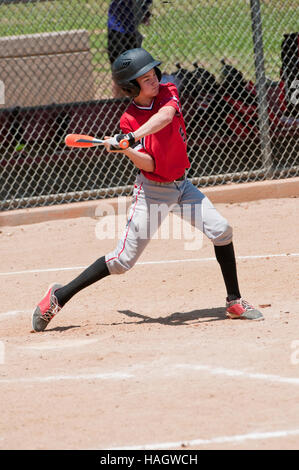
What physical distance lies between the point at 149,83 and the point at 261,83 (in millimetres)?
4349

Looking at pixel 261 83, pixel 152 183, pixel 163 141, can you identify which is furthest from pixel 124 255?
pixel 261 83

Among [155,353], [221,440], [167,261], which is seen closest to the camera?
[221,440]

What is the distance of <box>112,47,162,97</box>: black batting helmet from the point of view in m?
4.87

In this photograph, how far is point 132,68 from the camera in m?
4.88

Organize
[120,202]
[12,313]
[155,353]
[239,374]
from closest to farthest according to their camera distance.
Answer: [239,374]
[155,353]
[12,313]
[120,202]

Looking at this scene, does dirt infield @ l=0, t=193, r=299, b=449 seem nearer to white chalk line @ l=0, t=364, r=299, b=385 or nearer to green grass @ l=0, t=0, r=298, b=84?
white chalk line @ l=0, t=364, r=299, b=385

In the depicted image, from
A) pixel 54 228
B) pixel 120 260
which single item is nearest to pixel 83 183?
pixel 54 228

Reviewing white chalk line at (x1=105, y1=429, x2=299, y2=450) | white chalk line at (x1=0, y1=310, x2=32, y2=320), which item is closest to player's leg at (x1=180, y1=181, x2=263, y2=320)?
white chalk line at (x1=0, y1=310, x2=32, y2=320)

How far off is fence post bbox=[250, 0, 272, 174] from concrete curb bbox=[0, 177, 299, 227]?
359 millimetres

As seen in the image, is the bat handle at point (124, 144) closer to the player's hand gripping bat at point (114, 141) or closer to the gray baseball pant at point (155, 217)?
the player's hand gripping bat at point (114, 141)

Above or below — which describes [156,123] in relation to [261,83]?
above

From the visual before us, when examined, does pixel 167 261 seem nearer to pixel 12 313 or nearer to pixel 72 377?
pixel 12 313

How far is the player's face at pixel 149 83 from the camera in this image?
4910mm

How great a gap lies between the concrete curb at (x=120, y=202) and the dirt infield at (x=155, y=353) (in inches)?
35.3
